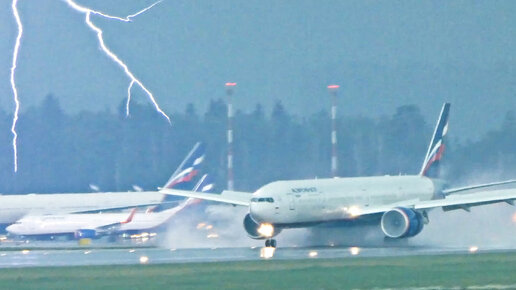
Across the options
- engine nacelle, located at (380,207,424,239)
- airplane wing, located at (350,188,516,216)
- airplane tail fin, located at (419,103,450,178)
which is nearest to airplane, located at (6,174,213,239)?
airplane tail fin, located at (419,103,450,178)

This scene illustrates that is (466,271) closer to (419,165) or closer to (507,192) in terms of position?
(507,192)

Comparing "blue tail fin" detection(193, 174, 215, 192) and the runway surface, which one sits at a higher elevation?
"blue tail fin" detection(193, 174, 215, 192)

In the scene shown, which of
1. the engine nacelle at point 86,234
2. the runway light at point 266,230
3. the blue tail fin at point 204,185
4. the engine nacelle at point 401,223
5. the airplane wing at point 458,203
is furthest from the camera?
the blue tail fin at point 204,185

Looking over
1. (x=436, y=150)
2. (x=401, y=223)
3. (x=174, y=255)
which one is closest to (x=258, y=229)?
(x=401, y=223)

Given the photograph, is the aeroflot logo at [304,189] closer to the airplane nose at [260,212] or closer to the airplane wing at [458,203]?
the airplane nose at [260,212]

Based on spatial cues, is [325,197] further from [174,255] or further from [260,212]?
[174,255]

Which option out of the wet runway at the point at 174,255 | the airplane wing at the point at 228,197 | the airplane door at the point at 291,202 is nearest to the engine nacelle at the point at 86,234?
the airplane wing at the point at 228,197

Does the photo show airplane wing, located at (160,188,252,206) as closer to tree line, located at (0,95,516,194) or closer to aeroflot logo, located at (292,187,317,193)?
aeroflot logo, located at (292,187,317,193)
